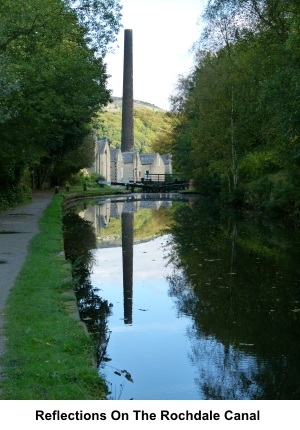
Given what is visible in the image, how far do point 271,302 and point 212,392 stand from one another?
5.40 metres

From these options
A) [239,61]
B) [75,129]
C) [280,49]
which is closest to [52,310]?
[280,49]

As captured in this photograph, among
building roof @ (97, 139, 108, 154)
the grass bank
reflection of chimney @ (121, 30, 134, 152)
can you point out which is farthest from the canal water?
building roof @ (97, 139, 108, 154)

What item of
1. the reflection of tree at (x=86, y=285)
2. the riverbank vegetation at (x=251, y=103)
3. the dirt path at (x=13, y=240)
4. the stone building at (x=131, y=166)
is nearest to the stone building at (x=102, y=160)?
the stone building at (x=131, y=166)

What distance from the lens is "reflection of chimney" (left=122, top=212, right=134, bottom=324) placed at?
42.4 ft

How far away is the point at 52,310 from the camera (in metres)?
10.8

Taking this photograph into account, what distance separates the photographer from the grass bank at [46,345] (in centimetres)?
721

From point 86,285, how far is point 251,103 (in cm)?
2230

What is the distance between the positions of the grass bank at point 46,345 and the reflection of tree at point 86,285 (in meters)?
0.44

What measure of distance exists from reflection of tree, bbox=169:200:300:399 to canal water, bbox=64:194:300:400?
0.06 feet

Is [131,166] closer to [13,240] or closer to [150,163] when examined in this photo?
[150,163]

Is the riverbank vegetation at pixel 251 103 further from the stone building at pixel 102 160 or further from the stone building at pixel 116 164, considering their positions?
the stone building at pixel 116 164

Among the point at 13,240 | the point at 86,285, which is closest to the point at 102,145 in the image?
the point at 13,240

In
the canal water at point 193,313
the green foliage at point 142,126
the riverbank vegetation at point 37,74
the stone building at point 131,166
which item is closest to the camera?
the canal water at point 193,313

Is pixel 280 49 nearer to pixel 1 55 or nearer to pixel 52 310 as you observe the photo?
pixel 1 55
